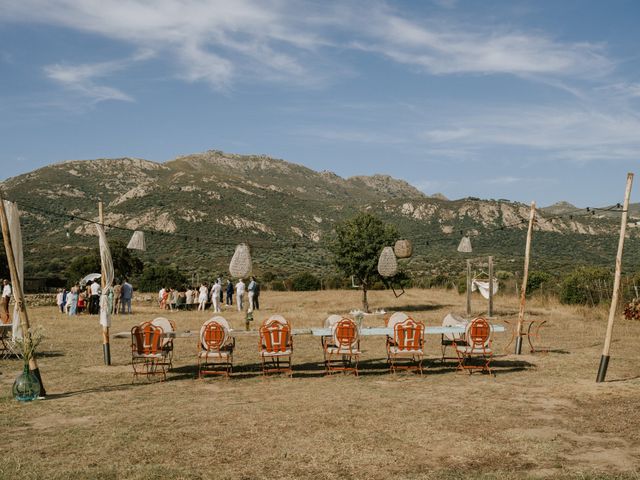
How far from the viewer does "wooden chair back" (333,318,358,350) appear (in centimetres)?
1160

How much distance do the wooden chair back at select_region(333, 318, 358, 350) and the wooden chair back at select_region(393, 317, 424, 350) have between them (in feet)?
2.62

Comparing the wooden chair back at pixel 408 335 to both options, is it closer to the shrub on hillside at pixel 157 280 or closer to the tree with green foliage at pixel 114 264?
the tree with green foliage at pixel 114 264

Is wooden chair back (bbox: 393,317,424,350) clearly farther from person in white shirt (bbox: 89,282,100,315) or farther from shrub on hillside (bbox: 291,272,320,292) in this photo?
shrub on hillside (bbox: 291,272,320,292)

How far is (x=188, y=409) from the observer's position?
8789mm

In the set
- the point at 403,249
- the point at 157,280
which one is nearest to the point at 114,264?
the point at 157,280

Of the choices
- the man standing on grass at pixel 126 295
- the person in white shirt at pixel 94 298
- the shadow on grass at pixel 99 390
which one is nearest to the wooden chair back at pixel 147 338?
the shadow on grass at pixel 99 390

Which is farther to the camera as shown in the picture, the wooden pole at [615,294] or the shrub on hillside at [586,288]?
the shrub on hillside at [586,288]

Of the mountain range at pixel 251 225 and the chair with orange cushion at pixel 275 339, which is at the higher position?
the mountain range at pixel 251 225

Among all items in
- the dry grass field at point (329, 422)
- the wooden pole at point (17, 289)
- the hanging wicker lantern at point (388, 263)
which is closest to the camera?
the dry grass field at point (329, 422)

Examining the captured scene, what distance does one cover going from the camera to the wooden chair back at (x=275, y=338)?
37.0ft

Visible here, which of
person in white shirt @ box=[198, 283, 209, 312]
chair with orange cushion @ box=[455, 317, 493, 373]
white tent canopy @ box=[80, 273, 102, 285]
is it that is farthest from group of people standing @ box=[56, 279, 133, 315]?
chair with orange cushion @ box=[455, 317, 493, 373]

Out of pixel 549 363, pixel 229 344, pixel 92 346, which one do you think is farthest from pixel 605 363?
pixel 92 346

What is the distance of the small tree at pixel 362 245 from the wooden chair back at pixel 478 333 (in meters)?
15.7

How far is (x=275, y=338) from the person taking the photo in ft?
37.2
